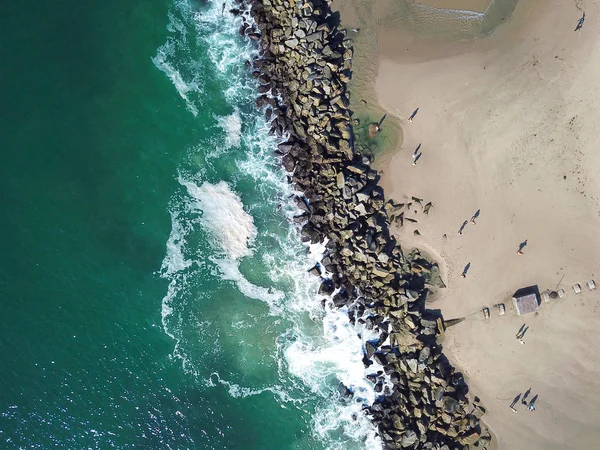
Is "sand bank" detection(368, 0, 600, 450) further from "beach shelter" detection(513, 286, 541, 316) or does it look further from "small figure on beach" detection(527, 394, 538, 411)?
"beach shelter" detection(513, 286, 541, 316)

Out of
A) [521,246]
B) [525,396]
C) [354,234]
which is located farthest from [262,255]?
[525,396]

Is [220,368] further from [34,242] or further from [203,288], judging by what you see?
[34,242]

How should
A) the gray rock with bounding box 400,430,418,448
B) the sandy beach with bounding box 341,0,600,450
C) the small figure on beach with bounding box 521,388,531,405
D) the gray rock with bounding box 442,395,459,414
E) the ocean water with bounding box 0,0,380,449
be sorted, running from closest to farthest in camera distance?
1. the sandy beach with bounding box 341,0,600,450
2. the gray rock with bounding box 442,395,459,414
3. the gray rock with bounding box 400,430,418,448
4. the small figure on beach with bounding box 521,388,531,405
5. the ocean water with bounding box 0,0,380,449

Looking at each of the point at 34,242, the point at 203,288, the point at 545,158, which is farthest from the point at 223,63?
the point at 545,158

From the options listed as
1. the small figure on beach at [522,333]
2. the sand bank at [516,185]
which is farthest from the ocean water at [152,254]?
the small figure on beach at [522,333]

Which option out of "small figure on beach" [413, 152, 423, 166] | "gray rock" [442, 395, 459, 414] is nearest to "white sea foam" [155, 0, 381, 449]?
"gray rock" [442, 395, 459, 414]

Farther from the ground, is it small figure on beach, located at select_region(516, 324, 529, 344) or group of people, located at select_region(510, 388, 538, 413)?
small figure on beach, located at select_region(516, 324, 529, 344)

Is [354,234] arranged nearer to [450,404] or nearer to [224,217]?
[224,217]
